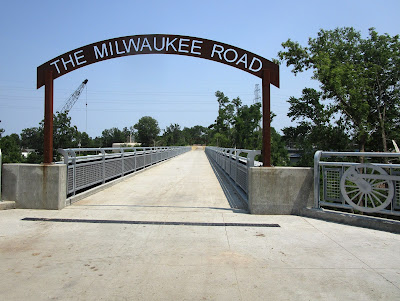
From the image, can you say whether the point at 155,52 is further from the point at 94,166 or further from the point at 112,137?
the point at 112,137

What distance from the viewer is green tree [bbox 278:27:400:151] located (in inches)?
1177

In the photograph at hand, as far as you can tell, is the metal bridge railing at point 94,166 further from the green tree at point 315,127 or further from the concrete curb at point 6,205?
the green tree at point 315,127

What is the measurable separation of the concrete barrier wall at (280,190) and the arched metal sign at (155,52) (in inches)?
35.9

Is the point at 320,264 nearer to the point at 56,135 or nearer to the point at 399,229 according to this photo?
the point at 399,229

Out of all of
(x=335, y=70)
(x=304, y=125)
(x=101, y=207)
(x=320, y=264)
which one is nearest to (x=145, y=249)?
(x=320, y=264)

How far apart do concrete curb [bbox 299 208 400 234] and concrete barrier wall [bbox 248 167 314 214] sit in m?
0.24

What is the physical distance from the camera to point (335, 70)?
29.1 meters

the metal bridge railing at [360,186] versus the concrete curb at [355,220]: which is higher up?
the metal bridge railing at [360,186]

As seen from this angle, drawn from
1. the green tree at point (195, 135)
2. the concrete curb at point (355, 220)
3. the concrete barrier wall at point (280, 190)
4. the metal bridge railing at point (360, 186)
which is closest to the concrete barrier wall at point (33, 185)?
the concrete barrier wall at point (280, 190)

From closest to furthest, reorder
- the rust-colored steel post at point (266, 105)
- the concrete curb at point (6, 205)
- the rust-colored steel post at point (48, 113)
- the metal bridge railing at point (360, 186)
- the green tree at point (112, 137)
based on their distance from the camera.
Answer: the metal bridge railing at point (360, 186)
the concrete curb at point (6, 205)
the rust-colored steel post at point (266, 105)
the rust-colored steel post at point (48, 113)
the green tree at point (112, 137)

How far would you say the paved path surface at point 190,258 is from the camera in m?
3.30

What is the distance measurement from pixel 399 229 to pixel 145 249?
13.8 ft

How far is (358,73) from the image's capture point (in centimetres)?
3159

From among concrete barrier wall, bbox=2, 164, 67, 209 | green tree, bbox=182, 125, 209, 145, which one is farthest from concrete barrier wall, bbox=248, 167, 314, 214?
green tree, bbox=182, 125, 209, 145
